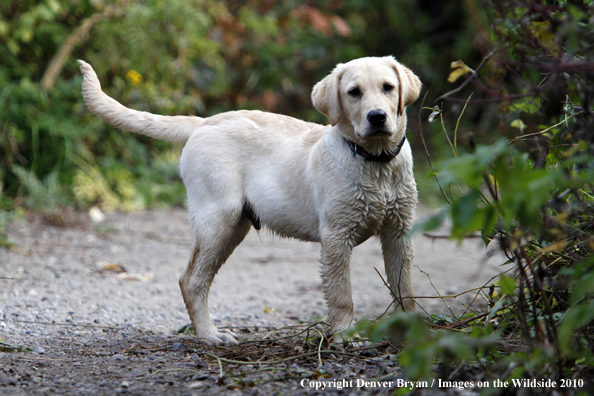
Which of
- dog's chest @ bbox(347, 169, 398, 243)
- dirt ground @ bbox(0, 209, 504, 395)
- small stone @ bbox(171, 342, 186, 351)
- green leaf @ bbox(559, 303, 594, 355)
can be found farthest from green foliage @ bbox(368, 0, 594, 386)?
small stone @ bbox(171, 342, 186, 351)

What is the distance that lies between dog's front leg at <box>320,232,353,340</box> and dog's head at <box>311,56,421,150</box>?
1.98ft

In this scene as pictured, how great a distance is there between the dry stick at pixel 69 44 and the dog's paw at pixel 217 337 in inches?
219

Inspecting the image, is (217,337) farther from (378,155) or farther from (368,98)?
(368,98)

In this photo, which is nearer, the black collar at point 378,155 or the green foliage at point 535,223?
the green foliage at point 535,223

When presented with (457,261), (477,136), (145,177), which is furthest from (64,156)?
(477,136)

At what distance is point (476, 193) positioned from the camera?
1.71m

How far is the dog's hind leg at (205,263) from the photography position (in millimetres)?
3600

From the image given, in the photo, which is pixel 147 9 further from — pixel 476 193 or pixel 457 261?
pixel 476 193

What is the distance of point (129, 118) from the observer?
3.86 m

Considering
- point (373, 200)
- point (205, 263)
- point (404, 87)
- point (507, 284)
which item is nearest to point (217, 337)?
point (205, 263)

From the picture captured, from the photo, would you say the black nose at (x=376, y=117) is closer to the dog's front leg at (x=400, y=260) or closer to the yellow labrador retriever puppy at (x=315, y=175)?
the yellow labrador retriever puppy at (x=315, y=175)

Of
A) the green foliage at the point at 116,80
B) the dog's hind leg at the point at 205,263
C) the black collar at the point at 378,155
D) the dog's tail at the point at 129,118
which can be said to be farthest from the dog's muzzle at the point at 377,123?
Answer: the green foliage at the point at 116,80

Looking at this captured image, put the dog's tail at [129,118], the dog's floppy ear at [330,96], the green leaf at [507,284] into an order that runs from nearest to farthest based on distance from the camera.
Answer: the green leaf at [507,284] → the dog's floppy ear at [330,96] → the dog's tail at [129,118]

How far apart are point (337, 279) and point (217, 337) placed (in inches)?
32.9
